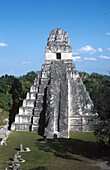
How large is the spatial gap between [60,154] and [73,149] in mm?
1233

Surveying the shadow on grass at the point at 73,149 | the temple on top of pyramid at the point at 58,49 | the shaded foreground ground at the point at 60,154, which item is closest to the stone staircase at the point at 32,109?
the shaded foreground ground at the point at 60,154

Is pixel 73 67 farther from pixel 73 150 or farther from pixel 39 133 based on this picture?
pixel 73 150

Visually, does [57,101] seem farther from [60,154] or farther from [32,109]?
[60,154]

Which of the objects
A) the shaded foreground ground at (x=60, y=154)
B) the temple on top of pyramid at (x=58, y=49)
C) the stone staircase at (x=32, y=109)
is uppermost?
the temple on top of pyramid at (x=58, y=49)

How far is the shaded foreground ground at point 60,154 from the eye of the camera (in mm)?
10258

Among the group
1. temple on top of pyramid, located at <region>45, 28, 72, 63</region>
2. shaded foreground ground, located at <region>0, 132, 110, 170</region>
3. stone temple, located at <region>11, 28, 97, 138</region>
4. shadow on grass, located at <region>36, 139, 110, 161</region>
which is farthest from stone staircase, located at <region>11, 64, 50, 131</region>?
shadow on grass, located at <region>36, 139, 110, 161</region>

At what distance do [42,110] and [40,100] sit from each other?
3.83 feet

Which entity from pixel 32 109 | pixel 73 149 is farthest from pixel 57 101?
pixel 73 149

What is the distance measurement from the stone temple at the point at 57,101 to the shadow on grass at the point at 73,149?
4.59ft

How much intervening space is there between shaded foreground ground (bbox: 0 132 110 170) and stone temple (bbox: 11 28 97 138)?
1.47m

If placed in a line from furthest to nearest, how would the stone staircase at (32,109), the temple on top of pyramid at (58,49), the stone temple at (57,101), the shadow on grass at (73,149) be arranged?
1. the temple on top of pyramid at (58,49)
2. the stone staircase at (32,109)
3. the stone temple at (57,101)
4. the shadow on grass at (73,149)

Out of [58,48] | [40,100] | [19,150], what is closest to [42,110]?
[40,100]

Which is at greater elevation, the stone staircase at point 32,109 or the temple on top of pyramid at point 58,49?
the temple on top of pyramid at point 58,49

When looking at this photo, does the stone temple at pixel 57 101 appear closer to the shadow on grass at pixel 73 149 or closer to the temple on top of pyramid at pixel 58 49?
the temple on top of pyramid at pixel 58 49
